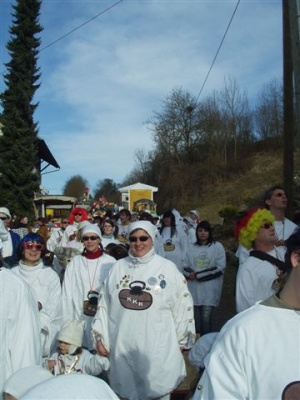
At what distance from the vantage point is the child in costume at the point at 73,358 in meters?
4.15

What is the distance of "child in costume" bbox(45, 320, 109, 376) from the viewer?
13.6ft

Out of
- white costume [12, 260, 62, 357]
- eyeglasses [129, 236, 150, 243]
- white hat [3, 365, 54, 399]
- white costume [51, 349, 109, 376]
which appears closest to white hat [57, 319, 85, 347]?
white costume [51, 349, 109, 376]

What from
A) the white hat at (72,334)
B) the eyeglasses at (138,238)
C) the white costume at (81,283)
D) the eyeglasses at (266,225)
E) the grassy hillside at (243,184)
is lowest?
the white hat at (72,334)

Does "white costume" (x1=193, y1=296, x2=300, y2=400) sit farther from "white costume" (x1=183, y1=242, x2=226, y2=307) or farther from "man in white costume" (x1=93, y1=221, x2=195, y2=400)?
"white costume" (x1=183, y1=242, x2=226, y2=307)

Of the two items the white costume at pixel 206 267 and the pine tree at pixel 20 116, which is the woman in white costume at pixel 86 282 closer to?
the white costume at pixel 206 267

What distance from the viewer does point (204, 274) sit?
743 centimetres

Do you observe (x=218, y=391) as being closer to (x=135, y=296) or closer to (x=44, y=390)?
(x=44, y=390)

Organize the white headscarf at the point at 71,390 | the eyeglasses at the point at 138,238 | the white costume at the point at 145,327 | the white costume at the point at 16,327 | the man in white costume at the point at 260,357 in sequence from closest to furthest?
the white headscarf at the point at 71,390, the man in white costume at the point at 260,357, the white costume at the point at 16,327, the white costume at the point at 145,327, the eyeglasses at the point at 138,238

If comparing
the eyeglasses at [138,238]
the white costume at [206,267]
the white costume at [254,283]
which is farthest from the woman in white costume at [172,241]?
the white costume at [254,283]

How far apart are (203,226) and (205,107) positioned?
44045 millimetres

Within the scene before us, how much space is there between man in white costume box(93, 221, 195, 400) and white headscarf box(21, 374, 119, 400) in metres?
2.67

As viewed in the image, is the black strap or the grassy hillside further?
the grassy hillside

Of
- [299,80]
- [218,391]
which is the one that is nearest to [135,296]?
[218,391]

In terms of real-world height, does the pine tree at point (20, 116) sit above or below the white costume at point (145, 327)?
above
